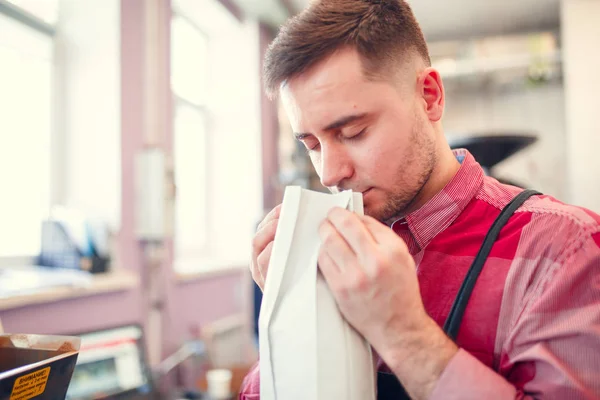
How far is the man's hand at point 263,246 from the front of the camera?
2.37 feet

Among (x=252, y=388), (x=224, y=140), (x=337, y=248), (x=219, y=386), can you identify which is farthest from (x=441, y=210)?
(x=224, y=140)

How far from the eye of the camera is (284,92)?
900mm

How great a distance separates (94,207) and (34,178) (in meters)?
0.26

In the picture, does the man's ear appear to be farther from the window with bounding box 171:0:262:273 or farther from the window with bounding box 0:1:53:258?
the window with bounding box 171:0:262:273

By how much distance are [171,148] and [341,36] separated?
156 cm

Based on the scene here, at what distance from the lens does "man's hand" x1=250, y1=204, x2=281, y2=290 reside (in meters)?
0.72

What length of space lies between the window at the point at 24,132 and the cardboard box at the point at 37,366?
3.73 feet

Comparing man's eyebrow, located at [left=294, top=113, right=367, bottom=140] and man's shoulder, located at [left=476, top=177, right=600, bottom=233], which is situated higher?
man's eyebrow, located at [left=294, top=113, right=367, bottom=140]

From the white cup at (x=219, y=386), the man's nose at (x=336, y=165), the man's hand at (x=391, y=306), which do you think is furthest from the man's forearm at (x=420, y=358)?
the white cup at (x=219, y=386)

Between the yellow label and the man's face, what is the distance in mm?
532

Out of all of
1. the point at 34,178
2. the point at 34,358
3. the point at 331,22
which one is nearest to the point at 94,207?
the point at 34,178

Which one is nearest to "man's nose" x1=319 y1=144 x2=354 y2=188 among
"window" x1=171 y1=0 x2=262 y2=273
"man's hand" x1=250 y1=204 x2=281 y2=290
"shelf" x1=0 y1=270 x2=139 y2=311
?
"man's hand" x1=250 y1=204 x2=281 y2=290

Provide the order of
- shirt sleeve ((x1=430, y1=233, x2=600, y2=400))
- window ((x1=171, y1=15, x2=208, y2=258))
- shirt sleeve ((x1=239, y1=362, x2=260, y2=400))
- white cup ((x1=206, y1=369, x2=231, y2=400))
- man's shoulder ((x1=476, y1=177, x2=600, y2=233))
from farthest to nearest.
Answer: window ((x1=171, y1=15, x2=208, y2=258)) → white cup ((x1=206, y1=369, x2=231, y2=400)) → shirt sleeve ((x1=239, y1=362, x2=260, y2=400)) → man's shoulder ((x1=476, y1=177, x2=600, y2=233)) → shirt sleeve ((x1=430, y1=233, x2=600, y2=400))

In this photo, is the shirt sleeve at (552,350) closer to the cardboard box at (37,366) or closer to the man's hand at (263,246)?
the man's hand at (263,246)
